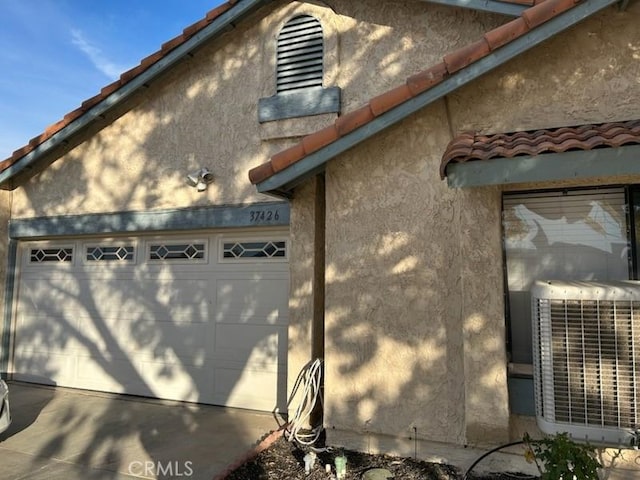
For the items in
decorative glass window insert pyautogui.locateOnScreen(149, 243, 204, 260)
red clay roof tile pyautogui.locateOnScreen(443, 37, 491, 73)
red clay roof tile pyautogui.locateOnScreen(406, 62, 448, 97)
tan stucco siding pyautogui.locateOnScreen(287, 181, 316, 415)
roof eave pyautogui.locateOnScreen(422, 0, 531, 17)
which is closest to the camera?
red clay roof tile pyautogui.locateOnScreen(443, 37, 491, 73)

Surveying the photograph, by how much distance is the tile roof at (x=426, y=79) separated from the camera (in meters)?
4.20

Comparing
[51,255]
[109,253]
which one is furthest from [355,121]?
[51,255]

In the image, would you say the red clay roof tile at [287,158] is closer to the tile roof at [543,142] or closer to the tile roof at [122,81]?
the tile roof at [543,142]

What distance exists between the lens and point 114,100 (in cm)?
784

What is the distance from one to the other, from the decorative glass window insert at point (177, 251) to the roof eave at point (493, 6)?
5.16m

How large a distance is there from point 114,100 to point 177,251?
9.07 ft

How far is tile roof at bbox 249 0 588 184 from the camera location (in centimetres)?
420

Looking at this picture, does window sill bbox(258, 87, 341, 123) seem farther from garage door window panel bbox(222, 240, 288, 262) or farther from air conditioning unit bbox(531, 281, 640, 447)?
air conditioning unit bbox(531, 281, 640, 447)

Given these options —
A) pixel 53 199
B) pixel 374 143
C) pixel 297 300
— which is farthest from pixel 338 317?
pixel 53 199

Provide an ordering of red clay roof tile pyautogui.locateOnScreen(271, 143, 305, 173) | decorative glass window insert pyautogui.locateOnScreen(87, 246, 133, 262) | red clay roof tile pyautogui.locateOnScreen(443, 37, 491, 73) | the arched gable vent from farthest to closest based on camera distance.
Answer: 1. decorative glass window insert pyautogui.locateOnScreen(87, 246, 133, 262)
2. the arched gable vent
3. red clay roof tile pyautogui.locateOnScreen(271, 143, 305, 173)
4. red clay roof tile pyautogui.locateOnScreen(443, 37, 491, 73)

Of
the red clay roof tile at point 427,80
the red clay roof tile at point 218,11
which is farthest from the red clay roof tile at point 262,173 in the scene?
the red clay roof tile at point 218,11

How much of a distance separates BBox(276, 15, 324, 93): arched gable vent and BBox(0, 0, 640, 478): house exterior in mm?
39

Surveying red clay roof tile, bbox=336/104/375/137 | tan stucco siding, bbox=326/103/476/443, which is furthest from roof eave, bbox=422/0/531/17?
red clay roof tile, bbox=336/104/375/137

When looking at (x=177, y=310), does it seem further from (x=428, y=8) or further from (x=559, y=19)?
(x=559, y=19)
